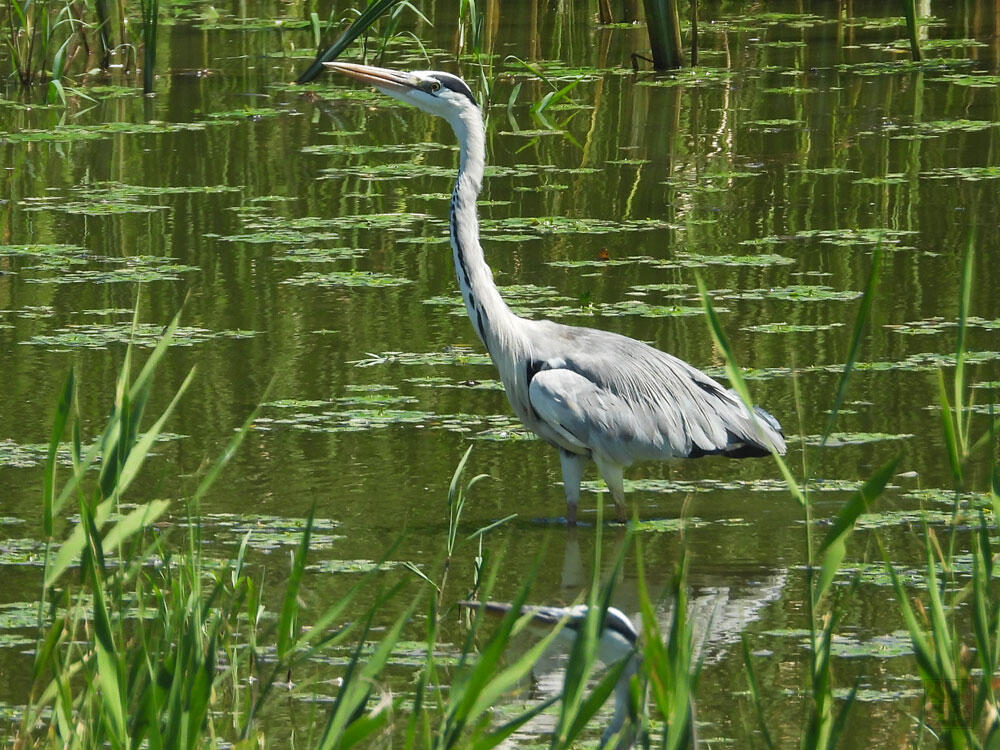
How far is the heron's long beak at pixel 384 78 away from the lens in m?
6.23

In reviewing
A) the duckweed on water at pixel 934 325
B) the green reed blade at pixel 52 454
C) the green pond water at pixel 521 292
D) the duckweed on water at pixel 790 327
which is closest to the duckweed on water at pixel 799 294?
the green pond water at pixel 521 292

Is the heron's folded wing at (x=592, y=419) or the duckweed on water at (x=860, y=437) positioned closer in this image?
the heron's folded wing at (x=592, y=419)

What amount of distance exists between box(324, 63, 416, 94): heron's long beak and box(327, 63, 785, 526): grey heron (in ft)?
1.73

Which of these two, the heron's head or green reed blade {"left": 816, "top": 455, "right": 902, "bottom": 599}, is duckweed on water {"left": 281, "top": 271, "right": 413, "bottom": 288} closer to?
the heron's head

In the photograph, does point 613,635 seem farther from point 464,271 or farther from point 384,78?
point 384,78

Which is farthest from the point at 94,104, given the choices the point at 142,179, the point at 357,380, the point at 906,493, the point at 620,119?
the point at 906,493

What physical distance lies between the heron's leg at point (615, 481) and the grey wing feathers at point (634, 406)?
29 millimetres

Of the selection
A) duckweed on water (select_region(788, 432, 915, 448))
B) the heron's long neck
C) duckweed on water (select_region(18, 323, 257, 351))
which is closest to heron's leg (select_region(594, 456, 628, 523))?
the heron's long neck

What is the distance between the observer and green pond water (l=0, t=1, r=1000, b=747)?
16.7ft

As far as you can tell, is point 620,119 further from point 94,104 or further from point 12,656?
point 12,656

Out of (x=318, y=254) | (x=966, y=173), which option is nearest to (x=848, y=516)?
(x=318, y=254)

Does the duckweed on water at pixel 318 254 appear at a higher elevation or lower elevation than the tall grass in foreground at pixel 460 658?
higher

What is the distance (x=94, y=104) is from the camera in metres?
11.9

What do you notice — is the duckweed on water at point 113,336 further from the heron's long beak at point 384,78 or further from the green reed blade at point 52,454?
the green reed blade at point 52,454
